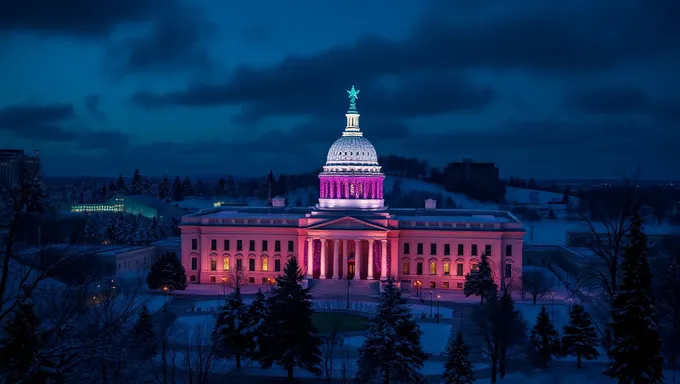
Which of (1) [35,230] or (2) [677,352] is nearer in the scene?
(1) [35,230]

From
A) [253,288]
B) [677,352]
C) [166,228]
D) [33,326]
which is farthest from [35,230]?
[166,228]

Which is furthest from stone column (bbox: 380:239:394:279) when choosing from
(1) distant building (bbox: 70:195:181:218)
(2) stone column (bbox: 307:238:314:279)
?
(1) distant building (bbox: 70:195:181:218)

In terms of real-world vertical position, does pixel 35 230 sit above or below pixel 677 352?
above

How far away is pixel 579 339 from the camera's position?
133 feet

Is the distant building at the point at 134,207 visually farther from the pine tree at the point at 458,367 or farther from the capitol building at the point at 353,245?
the pine tree at the point at 458,367

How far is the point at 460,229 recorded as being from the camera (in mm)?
71375

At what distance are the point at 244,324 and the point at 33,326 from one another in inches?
922

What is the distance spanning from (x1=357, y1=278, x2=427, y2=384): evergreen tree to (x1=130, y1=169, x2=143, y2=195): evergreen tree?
149880 millimetres

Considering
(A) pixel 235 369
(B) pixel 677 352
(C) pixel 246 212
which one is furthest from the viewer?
(C) pixel 246 212

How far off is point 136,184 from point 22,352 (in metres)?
170

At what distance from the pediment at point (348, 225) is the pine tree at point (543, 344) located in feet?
102

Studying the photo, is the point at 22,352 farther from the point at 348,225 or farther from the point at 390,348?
the point at 348,225

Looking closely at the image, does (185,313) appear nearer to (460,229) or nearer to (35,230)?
(460,229)

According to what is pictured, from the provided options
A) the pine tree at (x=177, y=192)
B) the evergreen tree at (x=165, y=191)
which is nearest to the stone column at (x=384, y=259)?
the evergreen tree at (x=165, y=191)
